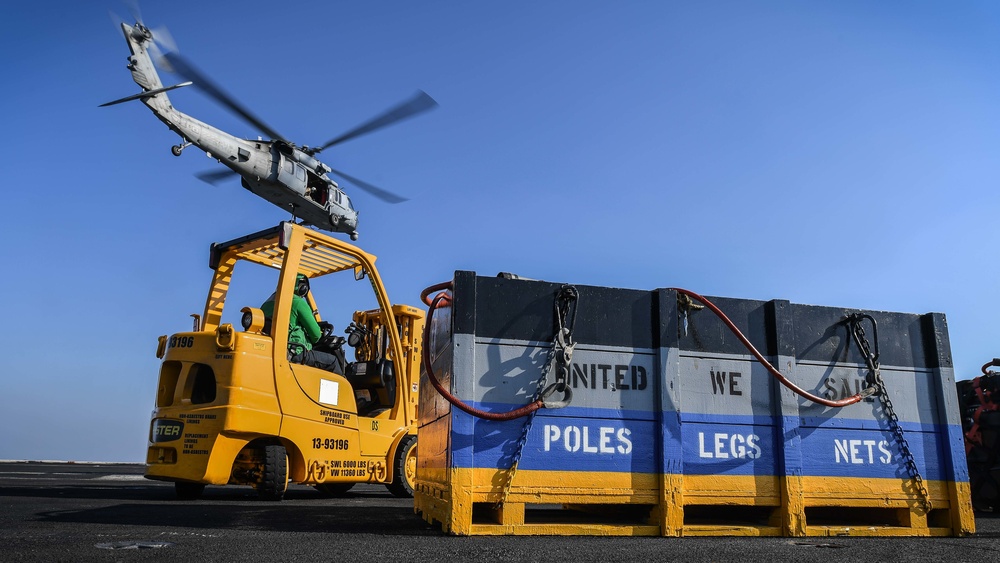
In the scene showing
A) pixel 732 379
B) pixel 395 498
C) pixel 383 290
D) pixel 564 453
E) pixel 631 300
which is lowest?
pixel 395 498

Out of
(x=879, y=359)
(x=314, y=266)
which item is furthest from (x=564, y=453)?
(x=314, y=266)

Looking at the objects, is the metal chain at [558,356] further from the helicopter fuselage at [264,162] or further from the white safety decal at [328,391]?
the helicopter fuselage at [264,162]

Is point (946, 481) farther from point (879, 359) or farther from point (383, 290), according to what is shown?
point (383, 290)

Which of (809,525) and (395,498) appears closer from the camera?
(809,525)

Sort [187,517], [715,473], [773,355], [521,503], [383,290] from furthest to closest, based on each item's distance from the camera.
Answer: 1. [383,290]
2. [187,517]
3. [773,355]
4. [715,473]
5. [521,503]

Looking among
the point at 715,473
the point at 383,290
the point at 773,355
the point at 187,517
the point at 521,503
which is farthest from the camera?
the point at 383,290

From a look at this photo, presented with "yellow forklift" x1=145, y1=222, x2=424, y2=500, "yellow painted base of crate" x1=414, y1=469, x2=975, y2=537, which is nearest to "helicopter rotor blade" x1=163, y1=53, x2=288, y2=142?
"yellow forklift" x1=145, y1=222, x2=424, y2=500

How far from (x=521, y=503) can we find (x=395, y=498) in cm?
527

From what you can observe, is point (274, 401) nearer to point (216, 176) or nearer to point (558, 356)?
point (558, 356)

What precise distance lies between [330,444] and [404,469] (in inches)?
48.3

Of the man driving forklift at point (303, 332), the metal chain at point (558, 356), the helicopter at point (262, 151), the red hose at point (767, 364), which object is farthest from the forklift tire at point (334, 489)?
the helicopter at point (262, 151)

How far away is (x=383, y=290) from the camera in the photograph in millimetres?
9133

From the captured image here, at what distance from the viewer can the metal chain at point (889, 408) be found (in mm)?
4973

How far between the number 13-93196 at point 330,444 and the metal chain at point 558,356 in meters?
3.96
